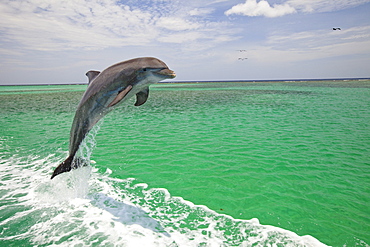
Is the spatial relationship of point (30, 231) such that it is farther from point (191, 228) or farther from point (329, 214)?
point (329, 214)

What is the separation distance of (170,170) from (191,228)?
3.76 m

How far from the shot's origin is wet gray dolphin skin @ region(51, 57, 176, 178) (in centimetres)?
514

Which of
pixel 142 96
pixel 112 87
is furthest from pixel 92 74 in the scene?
pixel 142 96

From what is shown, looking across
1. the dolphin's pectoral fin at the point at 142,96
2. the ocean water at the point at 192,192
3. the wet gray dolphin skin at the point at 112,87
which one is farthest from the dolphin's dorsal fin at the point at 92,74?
the ocean water at the point at 192,192

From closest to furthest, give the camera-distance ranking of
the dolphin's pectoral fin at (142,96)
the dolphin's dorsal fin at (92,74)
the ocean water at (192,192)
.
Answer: the ocean water at (192,192), the dolphin's pectoral fin at (142,96), the dolphin's dorsal fin at (92,74)

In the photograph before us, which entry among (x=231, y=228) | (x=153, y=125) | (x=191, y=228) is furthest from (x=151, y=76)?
(x=153, y=125)

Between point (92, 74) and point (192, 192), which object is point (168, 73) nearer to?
point (92, 74)

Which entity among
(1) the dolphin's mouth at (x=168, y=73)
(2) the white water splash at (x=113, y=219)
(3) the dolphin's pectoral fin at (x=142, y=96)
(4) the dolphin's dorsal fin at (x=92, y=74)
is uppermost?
(4) the dolphin's dorsal fin at (x=92, y=74)

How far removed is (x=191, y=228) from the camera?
554 cm

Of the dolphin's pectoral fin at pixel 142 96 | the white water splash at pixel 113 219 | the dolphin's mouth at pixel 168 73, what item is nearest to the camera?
the dolphin's mouth at pixel 168 73

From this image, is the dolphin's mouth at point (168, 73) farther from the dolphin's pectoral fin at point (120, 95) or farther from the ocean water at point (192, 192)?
the ocean water at point (192, 192)

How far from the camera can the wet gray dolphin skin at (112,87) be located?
5.14m

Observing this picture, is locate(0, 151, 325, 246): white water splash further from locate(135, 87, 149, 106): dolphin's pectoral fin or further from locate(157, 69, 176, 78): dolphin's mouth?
locate(157, 69, 176, 78): dolphin's mouth

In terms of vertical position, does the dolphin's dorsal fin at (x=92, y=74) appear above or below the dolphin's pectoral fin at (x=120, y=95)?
above
